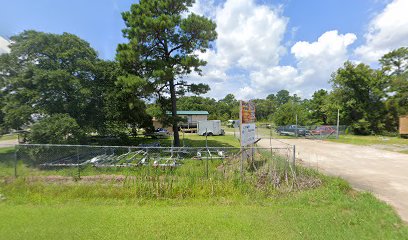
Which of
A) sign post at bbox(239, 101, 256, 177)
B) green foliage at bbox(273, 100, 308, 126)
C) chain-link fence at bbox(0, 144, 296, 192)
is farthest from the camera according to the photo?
green foliage at bbox(273, 100, 308, 126)

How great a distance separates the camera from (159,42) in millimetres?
15180

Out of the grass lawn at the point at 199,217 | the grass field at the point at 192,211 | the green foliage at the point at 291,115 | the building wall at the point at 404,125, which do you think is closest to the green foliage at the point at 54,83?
the grass field at the point at 192,211

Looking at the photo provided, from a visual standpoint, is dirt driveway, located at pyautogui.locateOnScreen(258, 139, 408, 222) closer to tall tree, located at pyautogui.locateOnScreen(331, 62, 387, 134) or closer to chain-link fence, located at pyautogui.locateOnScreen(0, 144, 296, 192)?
chain-link fence, located at pyautogui.locateOnScreen(0, 144, 296, 192)

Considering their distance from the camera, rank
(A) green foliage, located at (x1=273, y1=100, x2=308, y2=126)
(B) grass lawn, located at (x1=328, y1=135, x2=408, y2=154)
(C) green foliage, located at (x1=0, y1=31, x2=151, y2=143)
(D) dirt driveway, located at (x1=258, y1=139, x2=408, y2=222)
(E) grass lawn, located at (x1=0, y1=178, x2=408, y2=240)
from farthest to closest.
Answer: (A) green foliage, located at (x1=273, y1=100, x2=308, y2=126) → (B) grass lawn, located at (x1=328, y1=135, x2=408, y2=154) → (C) green foliage, located at (x1=0, y1=31, x2=151, y2=143) → (D) dirt driveway, located at (x1=258, y1=139, x2=408, y2=222) → (E) grass lawn, located at (x1=0, y1=178, x2=408, y2=240)

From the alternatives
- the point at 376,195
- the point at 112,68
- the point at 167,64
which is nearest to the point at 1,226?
the point at 376,195

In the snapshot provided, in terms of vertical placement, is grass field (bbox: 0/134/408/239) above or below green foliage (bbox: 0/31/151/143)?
below

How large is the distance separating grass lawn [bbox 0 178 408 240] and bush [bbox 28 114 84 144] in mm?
5144

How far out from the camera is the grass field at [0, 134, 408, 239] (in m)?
3.97

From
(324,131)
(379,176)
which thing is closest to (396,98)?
(324,131)

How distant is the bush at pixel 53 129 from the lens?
10.8 meters

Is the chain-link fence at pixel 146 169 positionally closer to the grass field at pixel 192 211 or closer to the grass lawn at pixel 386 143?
the grass field at pixel 192 211

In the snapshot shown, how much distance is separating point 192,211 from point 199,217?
1.25ft

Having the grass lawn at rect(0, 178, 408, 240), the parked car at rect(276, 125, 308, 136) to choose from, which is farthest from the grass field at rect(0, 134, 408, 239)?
the parked car at rect(276, 125, 308, 136)

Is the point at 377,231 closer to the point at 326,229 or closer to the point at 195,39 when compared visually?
the point at 326,229
